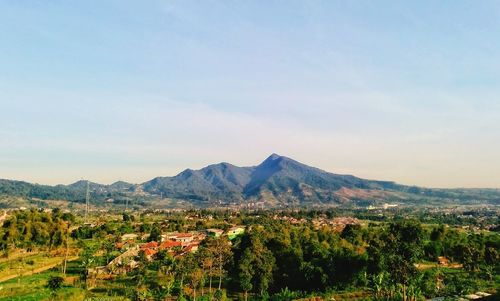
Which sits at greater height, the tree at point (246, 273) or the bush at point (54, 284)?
the tree at point (246, 273)

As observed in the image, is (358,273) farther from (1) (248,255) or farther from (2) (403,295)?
(1) (248,255)

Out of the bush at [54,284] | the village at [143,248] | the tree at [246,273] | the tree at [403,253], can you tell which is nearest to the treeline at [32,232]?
the village at [143,248]

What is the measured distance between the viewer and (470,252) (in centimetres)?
5612

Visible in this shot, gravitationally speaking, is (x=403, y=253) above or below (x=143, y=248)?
above

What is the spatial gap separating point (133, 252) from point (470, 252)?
52.4m

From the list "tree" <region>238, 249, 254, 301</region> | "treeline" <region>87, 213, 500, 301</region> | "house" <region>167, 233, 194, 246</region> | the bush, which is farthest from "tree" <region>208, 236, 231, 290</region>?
"house" <region>167, 233, 194, 246</region>

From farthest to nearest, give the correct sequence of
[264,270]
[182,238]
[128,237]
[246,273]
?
1. [128,237]
2. [182,238]
3. [264,270]
4. [246,273]

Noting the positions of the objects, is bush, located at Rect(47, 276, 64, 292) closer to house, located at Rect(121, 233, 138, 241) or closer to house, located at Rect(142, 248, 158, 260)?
house, located at Rect(142, 248, 158, 260)

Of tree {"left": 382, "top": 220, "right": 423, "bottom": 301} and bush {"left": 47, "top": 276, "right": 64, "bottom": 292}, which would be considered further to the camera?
bush {"left": 47, "top": 276, "right": 64, "bottom": 292}

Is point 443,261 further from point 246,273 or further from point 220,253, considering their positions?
point 220,253

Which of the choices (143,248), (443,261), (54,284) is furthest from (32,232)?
(443,261)

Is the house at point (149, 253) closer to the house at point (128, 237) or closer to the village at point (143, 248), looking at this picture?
the village at point (143, 248)

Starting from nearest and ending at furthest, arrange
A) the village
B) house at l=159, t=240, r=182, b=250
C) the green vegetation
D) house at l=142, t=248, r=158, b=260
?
the green vegetation → the village → house at l=142, t=248, r=158, b=260 → house at l=159, t=240, r=182, b=250

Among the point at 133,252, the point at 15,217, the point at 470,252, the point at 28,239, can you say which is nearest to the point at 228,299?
the point at 133,252
